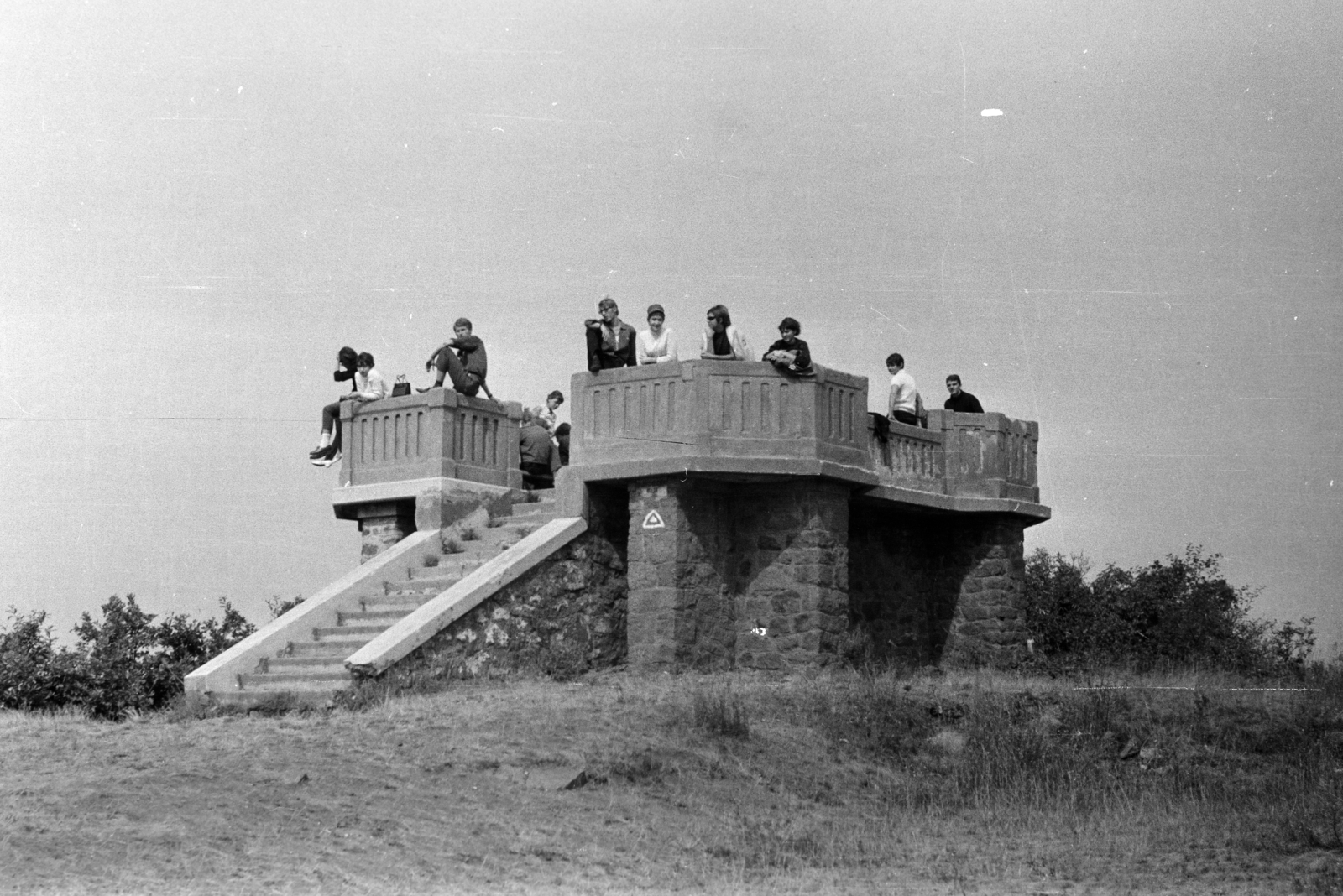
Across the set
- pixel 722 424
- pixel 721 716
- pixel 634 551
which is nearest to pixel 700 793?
pixel 721 716

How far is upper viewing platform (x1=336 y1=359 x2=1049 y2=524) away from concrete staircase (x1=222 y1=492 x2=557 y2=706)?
90 centimetres

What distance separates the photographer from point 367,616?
71.6 feet

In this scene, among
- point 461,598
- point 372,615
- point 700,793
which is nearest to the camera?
point 700,793

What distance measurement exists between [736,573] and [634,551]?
1116 mm

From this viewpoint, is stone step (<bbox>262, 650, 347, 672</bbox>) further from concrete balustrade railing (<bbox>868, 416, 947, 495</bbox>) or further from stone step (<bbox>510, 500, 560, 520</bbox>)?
concrete balustrade railing (<bbox>868, 416, 947, 495</bbox>)

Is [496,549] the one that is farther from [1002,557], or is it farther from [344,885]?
[344,885]

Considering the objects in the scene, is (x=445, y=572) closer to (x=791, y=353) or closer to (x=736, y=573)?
(x=736, y=573)

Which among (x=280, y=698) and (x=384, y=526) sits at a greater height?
(x=384, y=526)

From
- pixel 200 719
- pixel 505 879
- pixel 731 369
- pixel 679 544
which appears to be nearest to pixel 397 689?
pixel 200 719

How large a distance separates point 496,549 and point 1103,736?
6857 mm

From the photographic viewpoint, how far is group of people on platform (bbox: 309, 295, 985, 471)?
2148cm

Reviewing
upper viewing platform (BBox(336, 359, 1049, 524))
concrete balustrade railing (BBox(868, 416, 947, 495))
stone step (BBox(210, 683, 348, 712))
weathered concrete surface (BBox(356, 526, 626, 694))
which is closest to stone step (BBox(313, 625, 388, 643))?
stone step (BBox(210, 683, 348, 712))

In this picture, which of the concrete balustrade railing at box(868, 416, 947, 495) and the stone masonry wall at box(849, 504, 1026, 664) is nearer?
the concrete balustrade railing at box(868, 416, 947, 495)

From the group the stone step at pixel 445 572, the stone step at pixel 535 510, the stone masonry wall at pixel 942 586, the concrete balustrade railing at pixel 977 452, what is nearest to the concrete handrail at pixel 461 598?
the stone step at pixel 445 572
